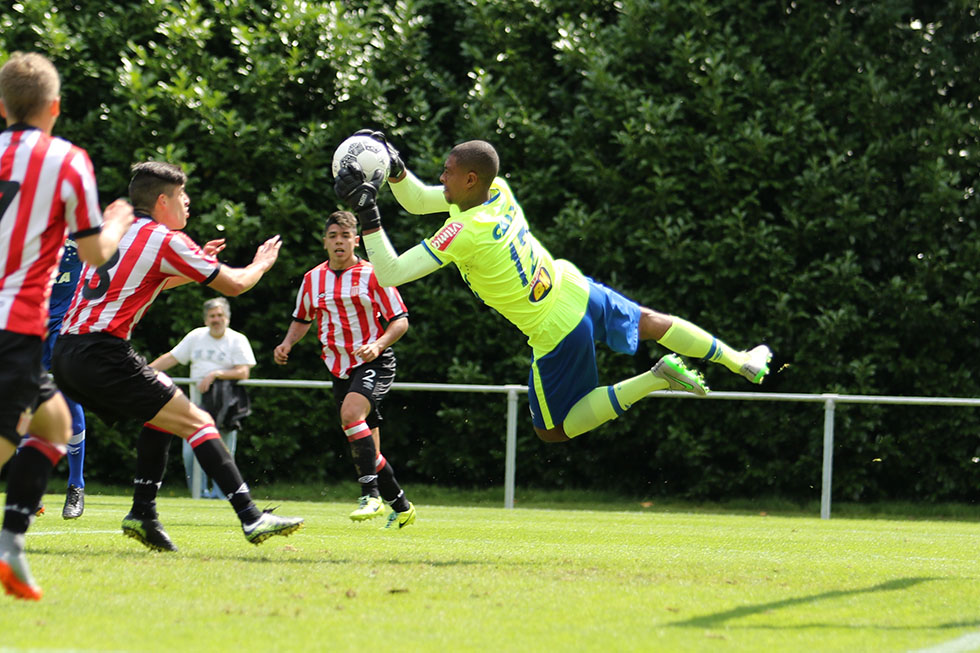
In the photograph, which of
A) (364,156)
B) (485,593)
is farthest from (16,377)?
(364,156)

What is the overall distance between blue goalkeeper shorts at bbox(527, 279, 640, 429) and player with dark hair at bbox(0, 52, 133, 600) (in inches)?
126

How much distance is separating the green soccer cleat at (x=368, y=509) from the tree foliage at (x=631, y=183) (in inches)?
197

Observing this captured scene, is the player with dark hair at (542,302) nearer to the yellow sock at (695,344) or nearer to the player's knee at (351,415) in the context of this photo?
the yellow sock at (695,344)

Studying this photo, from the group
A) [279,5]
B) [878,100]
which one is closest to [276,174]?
[279,5]

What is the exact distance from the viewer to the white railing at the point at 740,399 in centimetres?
1183

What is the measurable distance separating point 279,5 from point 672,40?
4710mm

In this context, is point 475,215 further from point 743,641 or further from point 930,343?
point 930,343

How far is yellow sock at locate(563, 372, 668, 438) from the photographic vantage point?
710 cm

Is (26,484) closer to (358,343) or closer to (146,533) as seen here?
(146,533)

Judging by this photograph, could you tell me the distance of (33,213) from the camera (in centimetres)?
438

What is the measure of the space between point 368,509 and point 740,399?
599 centimetres

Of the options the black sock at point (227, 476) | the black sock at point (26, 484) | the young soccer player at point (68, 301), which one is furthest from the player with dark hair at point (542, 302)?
the young soccer player at point (68, 301)

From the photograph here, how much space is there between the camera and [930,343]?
12.8 meters

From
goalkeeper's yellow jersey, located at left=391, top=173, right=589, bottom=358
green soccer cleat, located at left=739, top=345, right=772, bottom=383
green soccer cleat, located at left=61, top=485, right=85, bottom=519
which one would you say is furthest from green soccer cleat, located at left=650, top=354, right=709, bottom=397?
green soccer cleat, located at left=61, top=485, right=85, bottom=519
